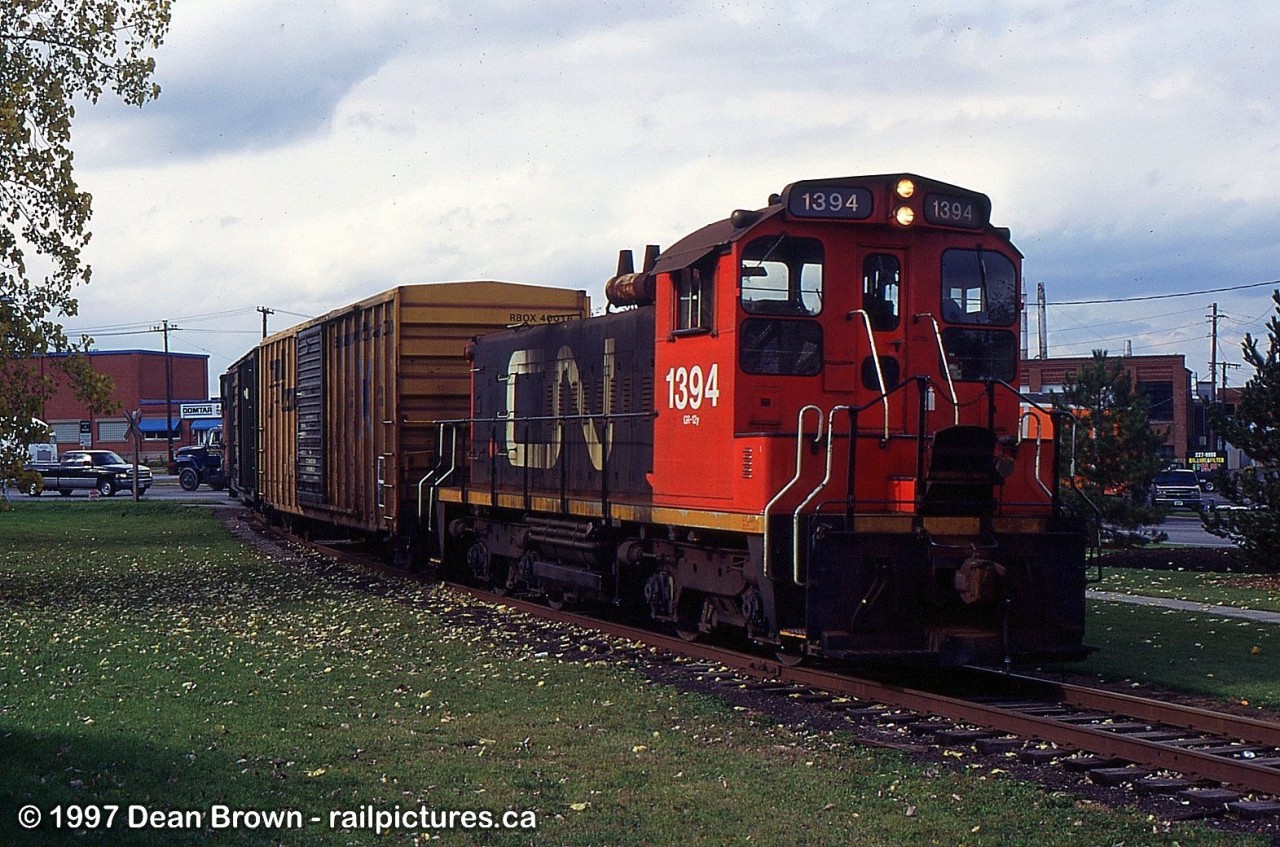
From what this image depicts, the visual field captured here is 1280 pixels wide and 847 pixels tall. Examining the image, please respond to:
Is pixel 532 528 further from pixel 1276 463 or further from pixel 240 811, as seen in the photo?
pixel 1276 463

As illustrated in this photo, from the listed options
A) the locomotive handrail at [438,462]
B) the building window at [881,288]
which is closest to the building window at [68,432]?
the locomotive handrail at [438,462]

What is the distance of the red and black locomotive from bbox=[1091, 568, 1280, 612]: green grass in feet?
22.3

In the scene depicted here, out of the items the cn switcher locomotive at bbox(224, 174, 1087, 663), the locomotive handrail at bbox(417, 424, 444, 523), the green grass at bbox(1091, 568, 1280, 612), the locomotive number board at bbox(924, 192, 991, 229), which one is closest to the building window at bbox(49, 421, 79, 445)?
the locomotive handrail at bbox(417, 424, 444, 523)

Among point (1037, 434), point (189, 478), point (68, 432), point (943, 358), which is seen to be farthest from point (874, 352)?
point (68, 432)

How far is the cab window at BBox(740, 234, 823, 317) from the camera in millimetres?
11125

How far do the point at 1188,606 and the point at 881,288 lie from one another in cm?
810

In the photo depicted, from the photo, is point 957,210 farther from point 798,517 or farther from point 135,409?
point 135,409

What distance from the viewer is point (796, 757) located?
326 inches

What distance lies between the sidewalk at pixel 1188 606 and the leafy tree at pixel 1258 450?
12.9ft

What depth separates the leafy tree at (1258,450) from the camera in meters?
20.8

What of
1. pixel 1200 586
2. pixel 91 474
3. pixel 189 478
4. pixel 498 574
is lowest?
pixel 1200 586

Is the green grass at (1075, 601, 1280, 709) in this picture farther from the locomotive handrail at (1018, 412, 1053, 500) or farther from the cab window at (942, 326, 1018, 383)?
the cab window at (942, 326, 1018, 383)

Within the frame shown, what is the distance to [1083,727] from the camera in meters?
8.75

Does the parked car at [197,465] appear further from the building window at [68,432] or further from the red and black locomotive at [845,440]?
the red and black locomotive at [845,440]
